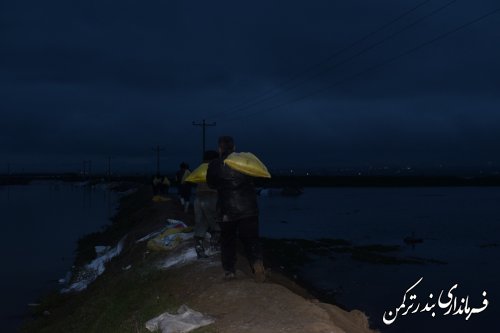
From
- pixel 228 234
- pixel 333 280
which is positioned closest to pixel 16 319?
pixel 228 234

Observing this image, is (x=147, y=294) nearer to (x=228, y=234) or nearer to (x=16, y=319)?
(x=228, y=234)

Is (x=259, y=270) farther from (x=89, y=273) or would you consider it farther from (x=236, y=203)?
(x=89, y=273)

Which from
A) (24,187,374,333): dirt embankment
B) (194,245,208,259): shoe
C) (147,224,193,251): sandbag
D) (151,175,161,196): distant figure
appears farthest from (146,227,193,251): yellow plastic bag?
(151,175,161,196): distant figure

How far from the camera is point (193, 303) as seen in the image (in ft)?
27.8

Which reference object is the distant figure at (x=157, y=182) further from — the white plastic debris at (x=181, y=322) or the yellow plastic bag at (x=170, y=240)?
the white plastic debris at (x=181, y=322)

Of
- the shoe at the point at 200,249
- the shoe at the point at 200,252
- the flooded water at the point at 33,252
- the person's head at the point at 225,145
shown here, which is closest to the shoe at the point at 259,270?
the person's head at the point at 225,145

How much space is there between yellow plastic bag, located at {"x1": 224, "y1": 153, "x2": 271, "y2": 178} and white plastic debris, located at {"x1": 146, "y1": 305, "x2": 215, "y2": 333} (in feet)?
7.64

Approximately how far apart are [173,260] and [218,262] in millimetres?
2074

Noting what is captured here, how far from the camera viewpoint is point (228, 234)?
8.73 m

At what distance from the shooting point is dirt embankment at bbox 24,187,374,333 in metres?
7.08

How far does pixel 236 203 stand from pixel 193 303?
178 cm

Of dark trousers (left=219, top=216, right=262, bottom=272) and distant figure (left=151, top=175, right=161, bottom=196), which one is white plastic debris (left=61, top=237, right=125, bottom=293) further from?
distant figure (left=151, top=175, right=161, bottom=196)

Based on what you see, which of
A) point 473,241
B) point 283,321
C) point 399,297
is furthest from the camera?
point 473,241

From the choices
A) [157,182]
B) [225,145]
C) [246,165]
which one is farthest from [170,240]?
[157,182]
